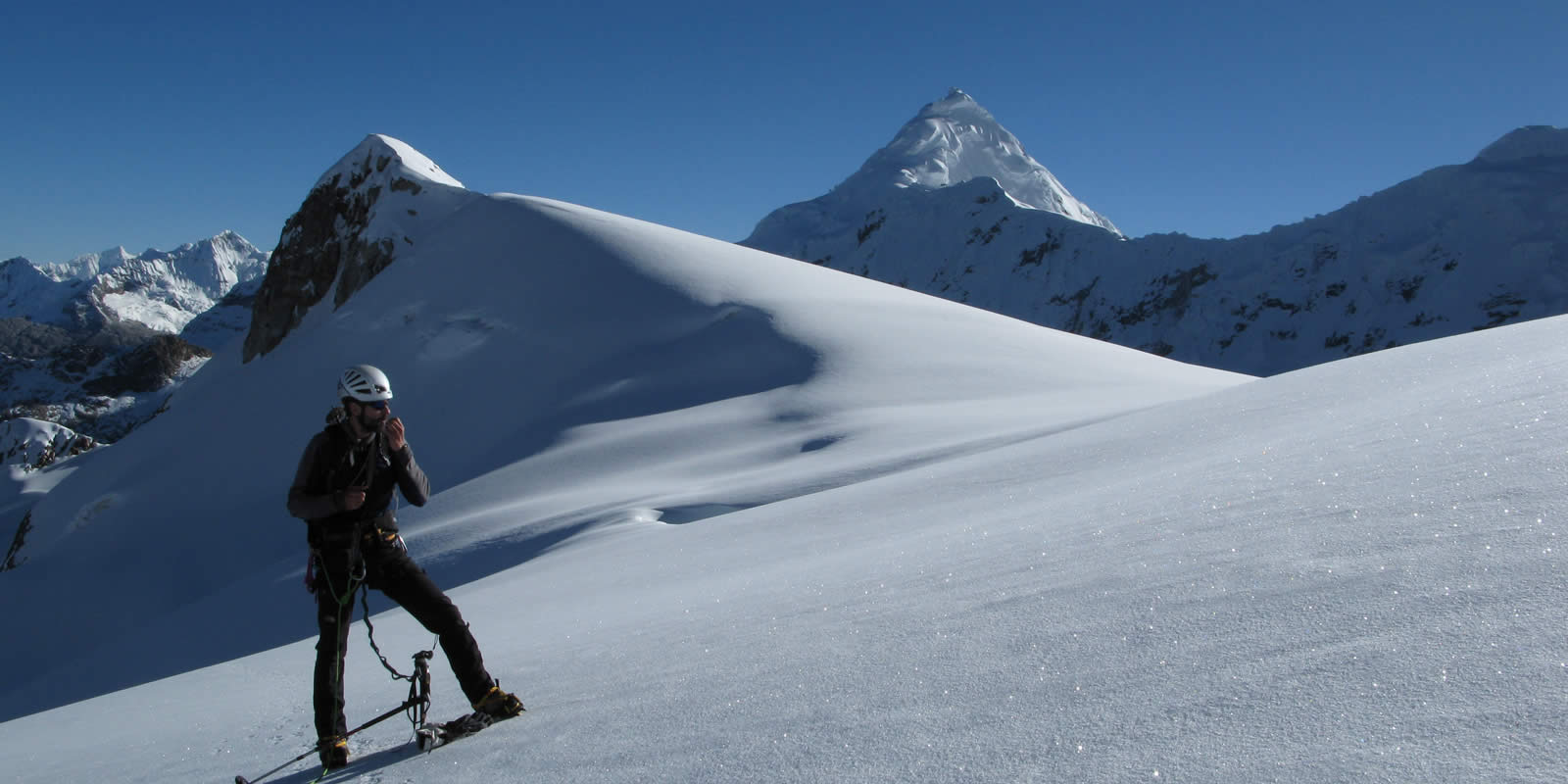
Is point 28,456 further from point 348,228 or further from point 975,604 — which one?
point 975,604

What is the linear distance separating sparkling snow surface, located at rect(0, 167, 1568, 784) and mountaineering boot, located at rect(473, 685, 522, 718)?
12 cm

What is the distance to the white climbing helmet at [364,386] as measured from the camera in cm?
495

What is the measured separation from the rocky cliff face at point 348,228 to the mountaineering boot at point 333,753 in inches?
1668

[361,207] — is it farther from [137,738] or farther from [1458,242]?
[1458,242]

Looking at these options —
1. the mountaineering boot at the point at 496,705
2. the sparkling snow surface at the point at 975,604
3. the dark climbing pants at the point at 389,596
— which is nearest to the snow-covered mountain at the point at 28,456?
the sparkling snow surface at the point at 975,604

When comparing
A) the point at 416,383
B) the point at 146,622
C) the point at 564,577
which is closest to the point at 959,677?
the point at 564,577

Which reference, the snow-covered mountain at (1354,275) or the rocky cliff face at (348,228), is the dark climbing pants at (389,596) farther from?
the snow-covered mountain at (1354,275)

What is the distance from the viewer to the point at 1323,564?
12.9 feet

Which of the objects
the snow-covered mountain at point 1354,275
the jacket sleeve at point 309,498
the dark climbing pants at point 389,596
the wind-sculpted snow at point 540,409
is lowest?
the dark climbing pants at point 389,596

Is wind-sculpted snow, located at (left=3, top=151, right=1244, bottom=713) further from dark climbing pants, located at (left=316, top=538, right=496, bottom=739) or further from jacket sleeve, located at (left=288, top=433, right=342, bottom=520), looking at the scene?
jacket sleeve, located at (left=288, top=433, right=342, bottom=520)

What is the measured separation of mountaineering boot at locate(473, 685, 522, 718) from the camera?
16.3ft

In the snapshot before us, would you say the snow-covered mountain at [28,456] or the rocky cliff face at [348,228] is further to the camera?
the snow-covered mountain at [28,456]

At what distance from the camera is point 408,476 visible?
5.10 meters

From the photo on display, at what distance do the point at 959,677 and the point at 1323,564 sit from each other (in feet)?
4.90
